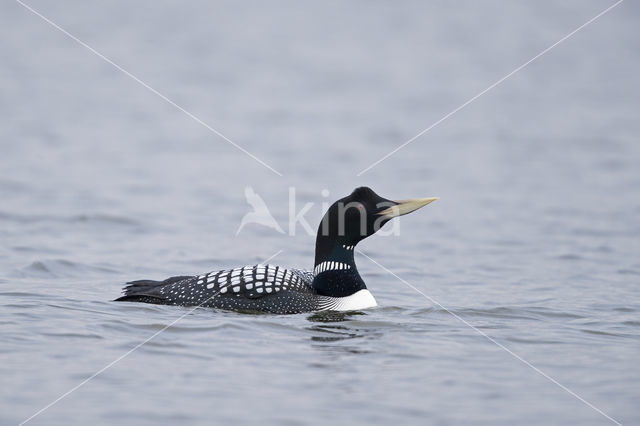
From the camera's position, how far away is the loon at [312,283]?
6246mm

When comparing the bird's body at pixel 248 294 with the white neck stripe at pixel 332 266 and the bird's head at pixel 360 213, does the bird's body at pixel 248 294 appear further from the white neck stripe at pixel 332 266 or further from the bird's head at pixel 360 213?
the bird's head at pixel 360 213

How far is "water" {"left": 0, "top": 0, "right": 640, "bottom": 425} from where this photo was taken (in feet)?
16.0

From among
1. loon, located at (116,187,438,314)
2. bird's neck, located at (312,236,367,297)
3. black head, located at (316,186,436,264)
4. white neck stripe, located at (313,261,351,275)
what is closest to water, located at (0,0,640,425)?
loon, located at (116,187,438,314)

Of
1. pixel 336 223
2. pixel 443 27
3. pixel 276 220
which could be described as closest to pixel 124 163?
pixel 276 220

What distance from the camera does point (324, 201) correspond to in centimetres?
1074

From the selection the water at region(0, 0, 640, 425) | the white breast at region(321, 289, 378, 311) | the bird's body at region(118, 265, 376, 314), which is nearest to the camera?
the water at region(0, 0, 640, 425)

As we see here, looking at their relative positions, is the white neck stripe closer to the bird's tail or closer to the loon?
the loon

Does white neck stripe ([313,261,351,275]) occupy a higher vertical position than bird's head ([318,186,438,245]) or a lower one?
Answer: lower

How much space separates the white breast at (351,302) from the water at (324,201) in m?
0.14

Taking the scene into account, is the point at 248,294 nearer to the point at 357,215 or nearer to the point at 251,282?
the point at 251,282

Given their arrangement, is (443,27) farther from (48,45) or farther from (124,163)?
(124,163)

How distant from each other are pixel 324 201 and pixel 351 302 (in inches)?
171

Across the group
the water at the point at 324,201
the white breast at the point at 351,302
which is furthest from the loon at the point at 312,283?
the water at the point at 324,201

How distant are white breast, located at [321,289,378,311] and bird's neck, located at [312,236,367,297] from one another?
26 millimetres
